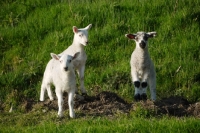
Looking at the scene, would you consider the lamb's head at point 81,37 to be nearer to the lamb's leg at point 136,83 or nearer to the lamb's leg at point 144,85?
the lamb's leg at point 136,83

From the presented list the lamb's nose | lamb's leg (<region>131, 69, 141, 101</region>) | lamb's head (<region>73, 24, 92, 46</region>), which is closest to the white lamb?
lamb's head (<region>73, 24, 92, 46</region>)

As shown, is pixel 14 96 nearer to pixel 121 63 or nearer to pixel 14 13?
pixel 121 63

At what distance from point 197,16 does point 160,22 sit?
3.49 feet

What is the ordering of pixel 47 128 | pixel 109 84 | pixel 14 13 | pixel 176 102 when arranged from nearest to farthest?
pixel 47 128 → pixel 176 102 → pixel 109 84 → pixel 14 13

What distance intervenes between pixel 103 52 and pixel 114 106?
4350 millimetres

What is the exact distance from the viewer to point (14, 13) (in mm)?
17781

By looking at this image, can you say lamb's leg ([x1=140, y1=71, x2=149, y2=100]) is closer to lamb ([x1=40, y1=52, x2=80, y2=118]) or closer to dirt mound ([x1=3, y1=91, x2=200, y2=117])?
dirt mound ([x1=3, y1=91, x2=200, y2=117])

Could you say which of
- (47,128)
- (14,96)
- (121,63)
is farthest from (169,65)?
(47,128)

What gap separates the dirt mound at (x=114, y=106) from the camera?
10938 millimetres

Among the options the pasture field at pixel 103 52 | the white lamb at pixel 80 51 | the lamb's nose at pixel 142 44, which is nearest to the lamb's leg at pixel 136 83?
the pasture field at pixel 103 52

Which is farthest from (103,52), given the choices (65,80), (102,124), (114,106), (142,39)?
(102,124)

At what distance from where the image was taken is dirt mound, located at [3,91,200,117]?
1094cm

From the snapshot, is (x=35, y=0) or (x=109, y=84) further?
(x=35, y=0)

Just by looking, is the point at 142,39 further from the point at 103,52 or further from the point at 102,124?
the point at 103,52
